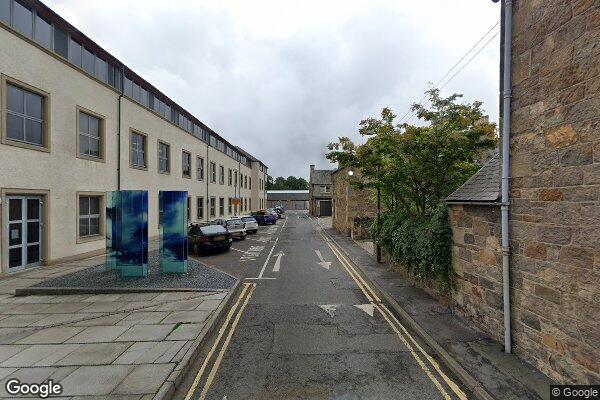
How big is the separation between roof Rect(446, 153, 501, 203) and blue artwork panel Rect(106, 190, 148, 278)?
9414 mm

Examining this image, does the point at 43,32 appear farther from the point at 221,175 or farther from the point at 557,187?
the point at 221,175

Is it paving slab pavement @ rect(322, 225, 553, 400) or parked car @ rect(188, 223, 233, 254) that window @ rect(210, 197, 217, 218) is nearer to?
parked car @ rect(188, 223, 233, 254)

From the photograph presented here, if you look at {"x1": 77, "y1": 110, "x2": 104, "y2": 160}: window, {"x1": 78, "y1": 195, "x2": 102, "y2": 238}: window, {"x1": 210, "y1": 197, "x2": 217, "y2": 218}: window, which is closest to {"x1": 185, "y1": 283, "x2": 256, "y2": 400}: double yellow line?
{"x1": 78, "y1": 195, "x2": 102, "y2": 238}: window

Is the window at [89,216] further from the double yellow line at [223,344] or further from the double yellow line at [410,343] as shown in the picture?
the double yellow line at [410,343]

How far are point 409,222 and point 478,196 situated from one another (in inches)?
141

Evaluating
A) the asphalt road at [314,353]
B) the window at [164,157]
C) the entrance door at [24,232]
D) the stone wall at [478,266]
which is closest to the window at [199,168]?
the window at [164,157]

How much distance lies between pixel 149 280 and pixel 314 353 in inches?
263

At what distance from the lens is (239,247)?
17031 millimetres

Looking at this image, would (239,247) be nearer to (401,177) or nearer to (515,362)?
(401,177)

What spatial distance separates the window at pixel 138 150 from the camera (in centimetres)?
1625

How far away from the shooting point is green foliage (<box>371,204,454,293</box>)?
668cm

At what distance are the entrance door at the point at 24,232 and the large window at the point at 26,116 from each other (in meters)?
2.17

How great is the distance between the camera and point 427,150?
889 centimetres

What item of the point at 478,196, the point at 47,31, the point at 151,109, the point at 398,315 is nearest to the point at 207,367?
the point at 398,315
